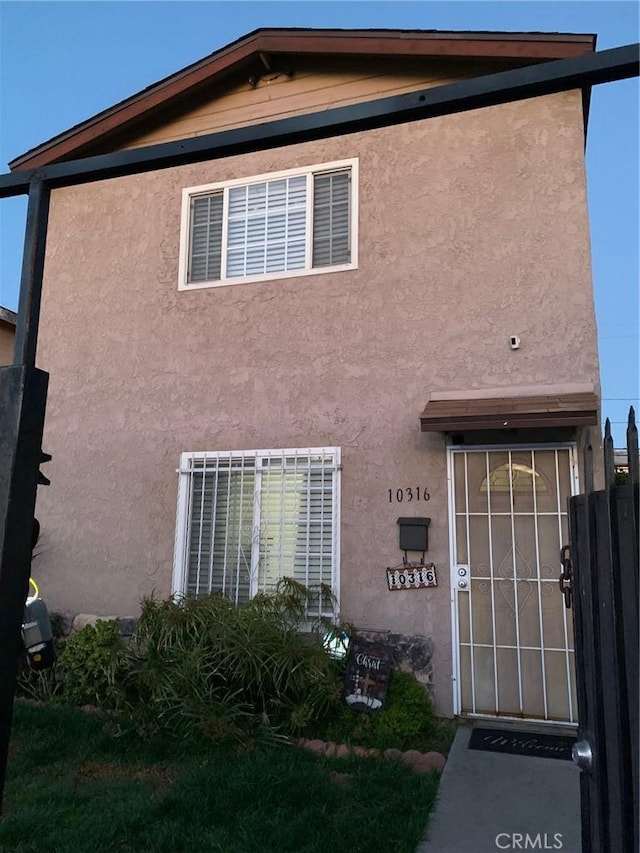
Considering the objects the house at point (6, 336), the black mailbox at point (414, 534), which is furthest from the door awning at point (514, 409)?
the house at point (6, 336)

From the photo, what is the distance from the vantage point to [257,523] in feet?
22.1

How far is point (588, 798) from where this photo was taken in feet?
7.22

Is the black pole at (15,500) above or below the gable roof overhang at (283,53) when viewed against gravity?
below

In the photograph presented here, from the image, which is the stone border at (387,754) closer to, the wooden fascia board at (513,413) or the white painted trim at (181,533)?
the white painted trim at (181,533)

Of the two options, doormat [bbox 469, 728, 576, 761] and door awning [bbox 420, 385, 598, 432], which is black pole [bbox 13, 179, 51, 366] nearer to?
door awning [bbox 420, 385, 598, 432]

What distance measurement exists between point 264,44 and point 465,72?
2.20 m

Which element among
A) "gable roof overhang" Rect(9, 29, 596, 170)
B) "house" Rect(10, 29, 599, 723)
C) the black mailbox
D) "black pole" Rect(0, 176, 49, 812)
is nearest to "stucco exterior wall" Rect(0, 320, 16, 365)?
"gable roof overhang" Rect(9, 29, 596, 170)

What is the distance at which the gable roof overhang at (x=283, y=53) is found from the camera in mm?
6492

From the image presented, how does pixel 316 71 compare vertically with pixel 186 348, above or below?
above

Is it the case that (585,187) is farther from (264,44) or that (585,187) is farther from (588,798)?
(588,798)

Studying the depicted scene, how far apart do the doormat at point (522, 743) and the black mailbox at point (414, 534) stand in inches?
61.8

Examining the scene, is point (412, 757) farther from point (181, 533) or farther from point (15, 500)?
point (15, 500)

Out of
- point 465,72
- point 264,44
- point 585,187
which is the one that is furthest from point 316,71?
point 585,187

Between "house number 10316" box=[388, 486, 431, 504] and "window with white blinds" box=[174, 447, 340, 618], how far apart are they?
0.56 metres
